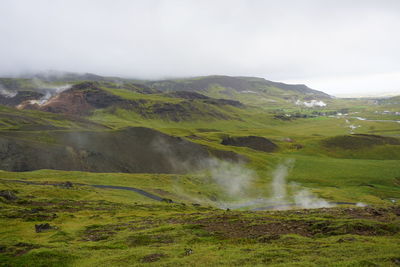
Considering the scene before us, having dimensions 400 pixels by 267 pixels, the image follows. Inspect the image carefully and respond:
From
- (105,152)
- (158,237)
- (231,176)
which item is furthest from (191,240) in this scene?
(105,152)

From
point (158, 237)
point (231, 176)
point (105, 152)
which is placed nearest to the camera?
point (158, 237)

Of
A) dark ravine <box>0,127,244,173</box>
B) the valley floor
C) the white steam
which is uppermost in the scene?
the valley floor

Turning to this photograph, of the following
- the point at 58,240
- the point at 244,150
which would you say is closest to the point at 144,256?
the point at 58,240

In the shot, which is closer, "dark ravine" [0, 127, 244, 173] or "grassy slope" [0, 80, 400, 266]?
"grassy slope" [0, 80, 400, 266]

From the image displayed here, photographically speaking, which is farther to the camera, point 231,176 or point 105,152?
point 105,152

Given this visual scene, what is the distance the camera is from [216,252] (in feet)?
99.6

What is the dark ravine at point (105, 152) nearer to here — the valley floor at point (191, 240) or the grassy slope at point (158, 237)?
the grassy slope at point (158, 237)

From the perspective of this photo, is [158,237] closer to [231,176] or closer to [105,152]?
[231,176]

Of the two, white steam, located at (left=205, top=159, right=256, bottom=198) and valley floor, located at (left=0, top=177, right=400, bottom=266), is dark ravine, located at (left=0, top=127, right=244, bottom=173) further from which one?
valley floor, located at (left=0, top=177, right=400, bottom=266)

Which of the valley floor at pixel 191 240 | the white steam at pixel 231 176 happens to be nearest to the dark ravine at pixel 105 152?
the white steam at pixel 231 176

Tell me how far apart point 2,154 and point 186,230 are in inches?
3776

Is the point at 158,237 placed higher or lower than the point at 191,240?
lower

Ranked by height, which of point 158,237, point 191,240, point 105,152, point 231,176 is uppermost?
point 191,240

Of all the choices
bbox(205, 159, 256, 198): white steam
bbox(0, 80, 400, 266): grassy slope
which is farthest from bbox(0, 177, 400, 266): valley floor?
bbox(205, 159, 256, 198): white steam
